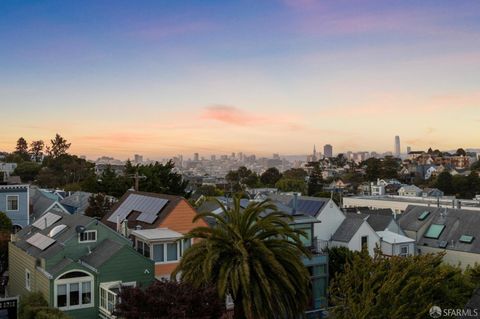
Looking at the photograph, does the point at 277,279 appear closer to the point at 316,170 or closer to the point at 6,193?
the point at 6,193

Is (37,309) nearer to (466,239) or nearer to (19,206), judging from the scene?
(19,206)

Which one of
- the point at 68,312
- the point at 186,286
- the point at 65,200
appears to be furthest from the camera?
the point at 65,200

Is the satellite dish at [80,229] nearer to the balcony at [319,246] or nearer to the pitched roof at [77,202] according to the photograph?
the balcony at [319,246]

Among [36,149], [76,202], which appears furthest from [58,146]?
[76,202]

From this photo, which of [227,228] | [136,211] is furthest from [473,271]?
[136,211]

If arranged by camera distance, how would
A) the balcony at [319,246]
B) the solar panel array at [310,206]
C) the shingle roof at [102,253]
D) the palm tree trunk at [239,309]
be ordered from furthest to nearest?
the solar panel array at [310,206] → the balcony at [319,246] → the shingle roof at [102,253] → the palm tree trunk at [239,309]

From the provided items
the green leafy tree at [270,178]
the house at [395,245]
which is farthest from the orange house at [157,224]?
the green leafy tree at [270,178]

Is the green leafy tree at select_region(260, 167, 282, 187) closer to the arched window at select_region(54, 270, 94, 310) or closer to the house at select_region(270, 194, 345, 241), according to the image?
the house at select_region(270, 194, 345, 241)

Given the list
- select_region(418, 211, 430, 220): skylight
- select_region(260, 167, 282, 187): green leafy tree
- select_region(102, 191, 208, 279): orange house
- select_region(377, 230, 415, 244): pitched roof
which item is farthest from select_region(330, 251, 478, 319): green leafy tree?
select_region(260, 167, 282, 187): green leafy tree
